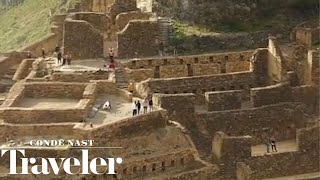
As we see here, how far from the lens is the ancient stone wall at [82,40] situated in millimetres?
30953

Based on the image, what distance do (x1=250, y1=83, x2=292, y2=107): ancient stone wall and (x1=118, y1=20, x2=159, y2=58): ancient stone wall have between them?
501 centimetres

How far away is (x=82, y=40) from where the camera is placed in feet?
102

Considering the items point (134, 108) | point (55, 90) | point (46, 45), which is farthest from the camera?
point (46, 45)

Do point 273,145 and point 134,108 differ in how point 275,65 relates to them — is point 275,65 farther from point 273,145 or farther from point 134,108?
Answer: point 134,108

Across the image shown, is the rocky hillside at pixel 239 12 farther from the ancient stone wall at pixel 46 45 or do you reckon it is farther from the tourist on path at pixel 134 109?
the tourist on path at pixel 134 109

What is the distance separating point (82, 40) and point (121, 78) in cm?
302

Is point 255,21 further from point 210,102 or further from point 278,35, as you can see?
point 210,102

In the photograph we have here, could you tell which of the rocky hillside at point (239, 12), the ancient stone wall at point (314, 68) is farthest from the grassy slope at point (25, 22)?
the ancient stone wall at point (314, 68)

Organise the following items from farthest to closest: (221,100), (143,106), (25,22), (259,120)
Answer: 1. (25,22)
2. (259,120)
3. (221,100)
4. (143,106)

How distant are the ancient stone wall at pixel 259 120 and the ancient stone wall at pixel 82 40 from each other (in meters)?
5.90

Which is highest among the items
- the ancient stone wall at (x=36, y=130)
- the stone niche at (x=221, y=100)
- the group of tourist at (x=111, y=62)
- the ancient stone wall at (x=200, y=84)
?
the group of tourist at (x=111, y=62)

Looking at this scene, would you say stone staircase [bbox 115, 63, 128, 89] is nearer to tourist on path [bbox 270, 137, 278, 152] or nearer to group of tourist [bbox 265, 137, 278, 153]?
group of tourist [bbox 265, 137, 278, 153]

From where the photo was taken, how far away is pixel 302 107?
28328mm

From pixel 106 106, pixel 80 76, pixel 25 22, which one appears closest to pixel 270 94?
pixel 106 106
